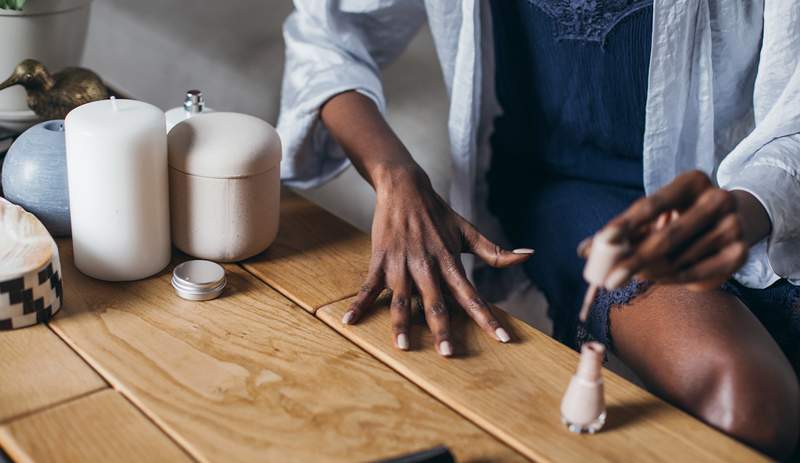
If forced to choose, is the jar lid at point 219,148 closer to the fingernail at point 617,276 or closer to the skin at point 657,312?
the skin at point 657,312

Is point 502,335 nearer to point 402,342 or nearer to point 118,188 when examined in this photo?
point 402,342

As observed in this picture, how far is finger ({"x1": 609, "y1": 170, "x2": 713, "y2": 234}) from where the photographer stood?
0.58 meters

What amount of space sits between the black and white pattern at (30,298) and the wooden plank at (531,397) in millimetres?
239

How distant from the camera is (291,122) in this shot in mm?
1104

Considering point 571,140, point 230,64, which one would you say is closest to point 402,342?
point 571,140

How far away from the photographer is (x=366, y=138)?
982 millimetres

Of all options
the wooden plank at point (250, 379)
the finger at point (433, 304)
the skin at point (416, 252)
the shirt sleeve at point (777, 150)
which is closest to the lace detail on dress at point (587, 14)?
the shirt sleeve at point (777, 150)

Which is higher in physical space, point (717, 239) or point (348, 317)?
point (717, 239)

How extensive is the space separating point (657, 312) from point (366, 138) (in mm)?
368

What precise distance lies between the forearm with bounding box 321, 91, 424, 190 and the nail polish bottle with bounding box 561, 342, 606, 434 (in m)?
0.33

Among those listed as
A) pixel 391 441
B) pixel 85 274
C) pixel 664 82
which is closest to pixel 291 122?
pixel 85 274

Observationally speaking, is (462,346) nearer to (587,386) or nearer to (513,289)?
(587,386)

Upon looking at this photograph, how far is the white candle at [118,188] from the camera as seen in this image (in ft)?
2.54

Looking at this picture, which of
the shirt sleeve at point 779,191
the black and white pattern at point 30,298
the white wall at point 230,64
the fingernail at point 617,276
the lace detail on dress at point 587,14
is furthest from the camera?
the white wall at point 230,64
